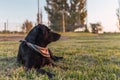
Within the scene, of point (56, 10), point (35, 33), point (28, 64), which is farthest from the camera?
point (56, 10)

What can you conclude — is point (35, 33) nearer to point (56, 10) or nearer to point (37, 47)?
point (37, 47)

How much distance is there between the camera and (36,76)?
14.1 ft

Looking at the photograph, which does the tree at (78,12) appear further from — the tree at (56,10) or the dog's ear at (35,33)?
the dog's ear at (35,33)

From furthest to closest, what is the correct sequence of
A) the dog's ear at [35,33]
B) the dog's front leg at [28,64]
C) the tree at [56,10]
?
the tree at [56,10], the dog's ear at [35,33], the dog's front leg at [28,64]

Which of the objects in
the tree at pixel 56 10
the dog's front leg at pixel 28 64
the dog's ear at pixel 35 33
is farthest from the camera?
the tree at pixel 56 10

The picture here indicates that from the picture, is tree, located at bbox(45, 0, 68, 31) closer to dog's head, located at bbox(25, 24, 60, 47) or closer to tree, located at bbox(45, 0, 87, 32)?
tree, located at bbox(45, 0, 87, 32)

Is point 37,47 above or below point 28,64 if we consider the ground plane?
above

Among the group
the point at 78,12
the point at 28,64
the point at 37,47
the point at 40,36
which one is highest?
the point at 78,12

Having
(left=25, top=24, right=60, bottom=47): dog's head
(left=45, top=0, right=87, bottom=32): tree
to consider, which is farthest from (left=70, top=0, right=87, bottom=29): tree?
(left=25, top=24, right=60, bottom=47): dog's head

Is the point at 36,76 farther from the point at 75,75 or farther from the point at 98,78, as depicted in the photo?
the point at 98,78

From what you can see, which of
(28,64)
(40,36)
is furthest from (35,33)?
(28,64)

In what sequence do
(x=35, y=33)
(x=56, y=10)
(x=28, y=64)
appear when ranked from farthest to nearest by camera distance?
(x=56, y=10), (x=35, y=33), (x=28, y=64)

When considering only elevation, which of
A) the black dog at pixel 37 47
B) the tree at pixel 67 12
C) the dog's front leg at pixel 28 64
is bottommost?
the dog's front leg at pixel 28 64

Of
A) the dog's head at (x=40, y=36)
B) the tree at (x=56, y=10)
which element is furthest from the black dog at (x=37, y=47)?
the tree at (x=56, y=10)
